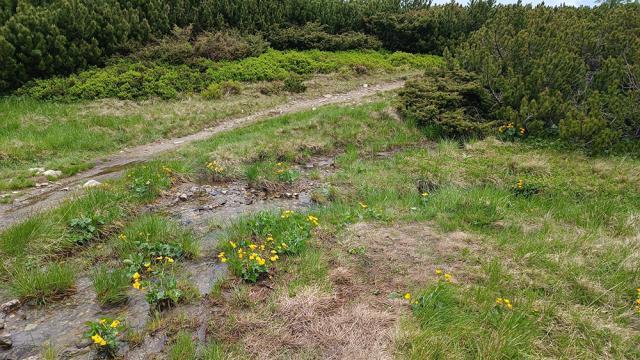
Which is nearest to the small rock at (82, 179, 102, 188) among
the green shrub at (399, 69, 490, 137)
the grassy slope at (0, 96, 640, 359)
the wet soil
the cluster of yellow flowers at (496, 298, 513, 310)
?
the grassy slope at (0, 96, 640, 359)

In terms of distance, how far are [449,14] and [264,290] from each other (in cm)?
2007

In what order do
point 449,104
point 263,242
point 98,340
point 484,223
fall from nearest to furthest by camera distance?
point 98,340 → point 263,242 → point 484,223 → point 449,104

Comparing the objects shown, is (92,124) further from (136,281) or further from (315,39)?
(315,39)

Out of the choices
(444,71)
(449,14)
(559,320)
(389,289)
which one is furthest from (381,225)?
(449,14)

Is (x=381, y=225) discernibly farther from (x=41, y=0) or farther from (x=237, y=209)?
(x=41, y=0)

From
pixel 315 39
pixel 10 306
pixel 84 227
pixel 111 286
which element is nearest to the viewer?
pixel 10 306

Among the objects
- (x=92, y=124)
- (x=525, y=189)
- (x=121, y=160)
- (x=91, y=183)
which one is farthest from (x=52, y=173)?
(x=525, y=189)

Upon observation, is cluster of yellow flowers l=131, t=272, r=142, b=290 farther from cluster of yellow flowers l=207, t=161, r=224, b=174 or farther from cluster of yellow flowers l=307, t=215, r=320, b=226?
cluster of yellow flowers l=207, t=161, r=224, b=174

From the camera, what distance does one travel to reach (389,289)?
4680mm

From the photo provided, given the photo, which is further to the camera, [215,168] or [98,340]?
[215,168]

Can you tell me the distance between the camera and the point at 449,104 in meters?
11.0

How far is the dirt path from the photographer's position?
Result: 6.62m

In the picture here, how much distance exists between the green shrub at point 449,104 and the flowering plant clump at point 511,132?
0.40 meters

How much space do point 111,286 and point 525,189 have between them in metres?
6.85
